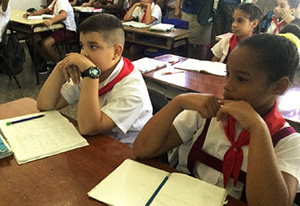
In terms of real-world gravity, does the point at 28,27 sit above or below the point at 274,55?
below

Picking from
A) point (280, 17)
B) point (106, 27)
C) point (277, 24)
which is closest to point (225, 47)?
point (277, 24)

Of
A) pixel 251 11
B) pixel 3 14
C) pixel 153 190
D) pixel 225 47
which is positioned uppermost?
pixel 251 11

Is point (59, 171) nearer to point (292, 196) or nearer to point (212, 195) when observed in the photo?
point (212, 195)

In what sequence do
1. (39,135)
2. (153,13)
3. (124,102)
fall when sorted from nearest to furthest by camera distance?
(39,135)
(124,102)
(153,13)

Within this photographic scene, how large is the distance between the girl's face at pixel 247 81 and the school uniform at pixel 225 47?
5.81ft

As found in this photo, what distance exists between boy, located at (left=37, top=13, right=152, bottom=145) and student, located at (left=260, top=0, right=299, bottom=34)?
7.99 feet

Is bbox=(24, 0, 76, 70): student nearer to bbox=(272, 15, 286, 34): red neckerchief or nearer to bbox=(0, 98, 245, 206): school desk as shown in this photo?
bbox=(272, 15, 286, 34): red neckerchief

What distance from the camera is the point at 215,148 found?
1022 mm

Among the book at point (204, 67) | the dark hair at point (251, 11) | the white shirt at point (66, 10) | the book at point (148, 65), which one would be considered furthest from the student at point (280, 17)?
the white shirt at point (66, 10)

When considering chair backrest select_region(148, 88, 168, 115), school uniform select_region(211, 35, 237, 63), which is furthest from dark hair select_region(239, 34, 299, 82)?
school uniform select_region(211, 35, 237, 63)

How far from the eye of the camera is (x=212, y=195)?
0.82m

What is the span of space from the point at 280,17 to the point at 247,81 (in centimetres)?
292

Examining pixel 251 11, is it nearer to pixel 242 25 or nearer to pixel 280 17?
pixel 242 25

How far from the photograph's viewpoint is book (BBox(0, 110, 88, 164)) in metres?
1.00
